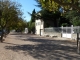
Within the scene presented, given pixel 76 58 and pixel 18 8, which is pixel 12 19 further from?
pixel 76 58

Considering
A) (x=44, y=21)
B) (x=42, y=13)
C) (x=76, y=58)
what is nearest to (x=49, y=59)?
(x=76, y=58)

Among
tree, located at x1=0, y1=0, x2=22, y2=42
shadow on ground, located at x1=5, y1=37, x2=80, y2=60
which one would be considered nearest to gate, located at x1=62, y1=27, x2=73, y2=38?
tree, located at x1=0, y1=0, x2=22, y2=42

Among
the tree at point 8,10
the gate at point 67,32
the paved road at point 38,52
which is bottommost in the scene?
the paved road at point 38,52

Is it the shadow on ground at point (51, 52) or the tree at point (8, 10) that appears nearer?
the shadow on ground at point (51, 52)

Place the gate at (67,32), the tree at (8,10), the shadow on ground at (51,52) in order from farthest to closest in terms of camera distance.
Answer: the gate at (67,32) < the tree at (8,10) < the shadow on ground at (51,52)

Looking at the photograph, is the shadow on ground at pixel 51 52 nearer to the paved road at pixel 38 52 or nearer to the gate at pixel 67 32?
the paved road at pixel 38 52

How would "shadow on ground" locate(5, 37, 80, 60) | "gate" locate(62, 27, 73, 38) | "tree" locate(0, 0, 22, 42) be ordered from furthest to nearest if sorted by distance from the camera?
"gate" locate(62, 27, 73, 38), "tree" locate(0, 0, 22, 42), "shadow on ground" locate(5, 37, 80, 60)

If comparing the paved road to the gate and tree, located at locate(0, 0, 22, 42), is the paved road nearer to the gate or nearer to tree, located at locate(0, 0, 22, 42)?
tree, located at locate(0, 0, 22, 42)

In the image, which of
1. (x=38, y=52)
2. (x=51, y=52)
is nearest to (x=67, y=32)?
(x=51, y=52)

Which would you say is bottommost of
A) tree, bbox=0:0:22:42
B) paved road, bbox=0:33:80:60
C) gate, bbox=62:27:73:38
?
paved road, bbox=0:33:80:60

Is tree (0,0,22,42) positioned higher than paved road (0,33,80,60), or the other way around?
tree (0,0,22,42)

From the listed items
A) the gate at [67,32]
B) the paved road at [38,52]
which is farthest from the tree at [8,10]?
the gate at [67,32]

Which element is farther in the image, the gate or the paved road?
the gate

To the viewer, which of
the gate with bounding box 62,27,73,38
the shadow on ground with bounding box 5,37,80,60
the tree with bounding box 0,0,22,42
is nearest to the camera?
the shadow on ground with bounding box 5,37,80,60
